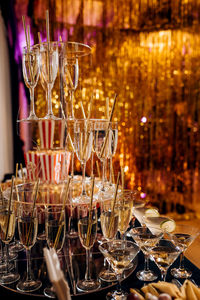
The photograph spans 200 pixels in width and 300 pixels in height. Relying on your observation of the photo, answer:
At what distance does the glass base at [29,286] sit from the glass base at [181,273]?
471 mm

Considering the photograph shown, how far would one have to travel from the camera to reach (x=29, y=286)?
91 centimetres

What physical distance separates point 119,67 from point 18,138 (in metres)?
1.56

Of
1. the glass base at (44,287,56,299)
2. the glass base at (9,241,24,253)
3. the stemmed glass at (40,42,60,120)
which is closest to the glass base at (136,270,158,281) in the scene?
the glass base at (44,287,56,299)

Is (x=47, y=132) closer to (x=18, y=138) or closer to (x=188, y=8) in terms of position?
(x=18, y=138)

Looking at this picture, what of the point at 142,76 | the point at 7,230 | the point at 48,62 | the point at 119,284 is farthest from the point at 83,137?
the point at 142,76

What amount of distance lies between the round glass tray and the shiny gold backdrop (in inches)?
94.4

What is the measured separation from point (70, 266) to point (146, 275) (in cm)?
27

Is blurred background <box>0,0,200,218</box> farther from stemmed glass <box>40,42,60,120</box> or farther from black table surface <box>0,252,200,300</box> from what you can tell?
black table surface <box>0,252,200,300</box>

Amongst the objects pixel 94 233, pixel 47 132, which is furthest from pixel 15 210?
pixel 47 132

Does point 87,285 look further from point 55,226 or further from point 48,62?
point 48,62

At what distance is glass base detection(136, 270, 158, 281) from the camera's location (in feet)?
3.20

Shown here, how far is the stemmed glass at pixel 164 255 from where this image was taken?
3.03 feet

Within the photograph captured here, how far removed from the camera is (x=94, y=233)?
945 mm

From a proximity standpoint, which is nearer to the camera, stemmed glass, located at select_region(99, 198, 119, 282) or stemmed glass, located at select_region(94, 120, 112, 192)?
stemmed glass, located at select_region(99, 198, 119, 282)
